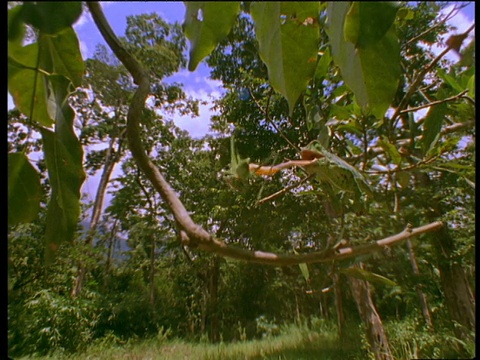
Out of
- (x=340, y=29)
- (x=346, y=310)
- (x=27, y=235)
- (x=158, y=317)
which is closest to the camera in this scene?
(x=340, y=29)

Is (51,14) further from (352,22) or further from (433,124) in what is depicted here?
(433,124)

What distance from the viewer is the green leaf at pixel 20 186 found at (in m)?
0.15

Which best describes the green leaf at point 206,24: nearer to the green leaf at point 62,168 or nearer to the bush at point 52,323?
the green leaf at point 62,168

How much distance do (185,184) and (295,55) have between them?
0.25 m

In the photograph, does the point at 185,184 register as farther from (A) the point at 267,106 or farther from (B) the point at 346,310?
(B) the point at 346,310

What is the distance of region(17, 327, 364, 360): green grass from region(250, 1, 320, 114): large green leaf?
0.32 metres

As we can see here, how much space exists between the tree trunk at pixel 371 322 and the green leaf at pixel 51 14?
20.4 inches

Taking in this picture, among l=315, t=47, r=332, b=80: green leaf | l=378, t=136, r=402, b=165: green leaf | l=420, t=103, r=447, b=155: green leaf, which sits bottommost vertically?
l=378, t=136, r=402, b=165: green leaf

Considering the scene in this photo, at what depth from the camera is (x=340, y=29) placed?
0.12 metres

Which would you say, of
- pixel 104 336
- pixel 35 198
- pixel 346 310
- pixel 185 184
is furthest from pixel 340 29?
pixel 346 310

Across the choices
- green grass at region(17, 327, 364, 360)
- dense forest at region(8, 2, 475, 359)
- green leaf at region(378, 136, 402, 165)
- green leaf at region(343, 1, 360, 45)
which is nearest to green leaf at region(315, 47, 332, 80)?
dense forest at region(8, 2, 475, 359)

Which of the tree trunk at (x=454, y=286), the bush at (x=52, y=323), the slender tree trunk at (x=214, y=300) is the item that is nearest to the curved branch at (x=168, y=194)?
the bush at (x=52, y=323)

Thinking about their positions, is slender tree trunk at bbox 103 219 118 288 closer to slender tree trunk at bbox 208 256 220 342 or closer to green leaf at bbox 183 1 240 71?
slender tree trunk at bbox 208 256 220 342

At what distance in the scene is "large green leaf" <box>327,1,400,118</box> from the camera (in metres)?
0.11
